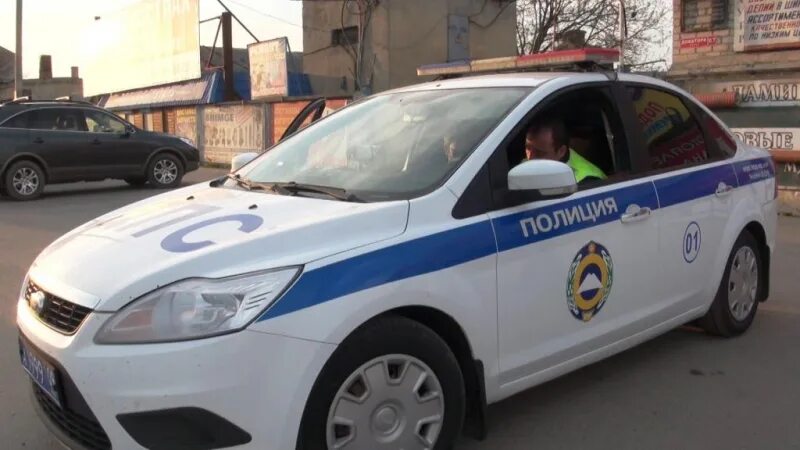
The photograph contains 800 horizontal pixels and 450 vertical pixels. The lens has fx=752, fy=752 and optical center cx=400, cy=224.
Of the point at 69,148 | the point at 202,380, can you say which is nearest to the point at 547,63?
the point at 202,380

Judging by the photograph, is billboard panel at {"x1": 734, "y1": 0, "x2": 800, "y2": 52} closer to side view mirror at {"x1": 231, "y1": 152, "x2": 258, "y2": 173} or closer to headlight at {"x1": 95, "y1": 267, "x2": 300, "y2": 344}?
side view mirror at {"x1": 231, "y1": 152, "x2": 258, "y2": 173}

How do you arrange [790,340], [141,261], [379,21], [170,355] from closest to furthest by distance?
[170,355] → [141,261] → [790,340] → [379,21]

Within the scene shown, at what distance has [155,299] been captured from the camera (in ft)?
8.11

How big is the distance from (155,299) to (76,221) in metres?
8.67

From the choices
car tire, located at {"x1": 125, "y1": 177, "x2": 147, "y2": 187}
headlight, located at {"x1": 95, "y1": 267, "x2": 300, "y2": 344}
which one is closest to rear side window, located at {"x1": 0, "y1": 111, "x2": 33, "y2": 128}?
car tire, located at {"x1": 125, "y1": 177, "x2": 147, "y2": 187}

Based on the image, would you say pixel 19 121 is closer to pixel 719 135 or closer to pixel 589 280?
pixel 719 135

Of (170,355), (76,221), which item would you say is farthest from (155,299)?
(76,221)

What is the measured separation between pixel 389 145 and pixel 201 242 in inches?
47.4

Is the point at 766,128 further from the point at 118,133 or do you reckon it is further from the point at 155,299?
the point at 118,133

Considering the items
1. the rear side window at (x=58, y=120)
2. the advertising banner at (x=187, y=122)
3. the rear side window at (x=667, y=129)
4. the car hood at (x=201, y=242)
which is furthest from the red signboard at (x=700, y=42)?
the advertising banner at (x=187, y=122)

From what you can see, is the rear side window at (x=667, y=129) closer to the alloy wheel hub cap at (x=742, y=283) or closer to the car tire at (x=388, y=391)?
the alloy wheel hub cap at (x=742, y=283)

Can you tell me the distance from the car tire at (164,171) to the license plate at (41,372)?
40.0ft

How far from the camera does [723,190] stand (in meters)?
4.45

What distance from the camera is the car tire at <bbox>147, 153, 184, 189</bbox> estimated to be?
14.7 metres
